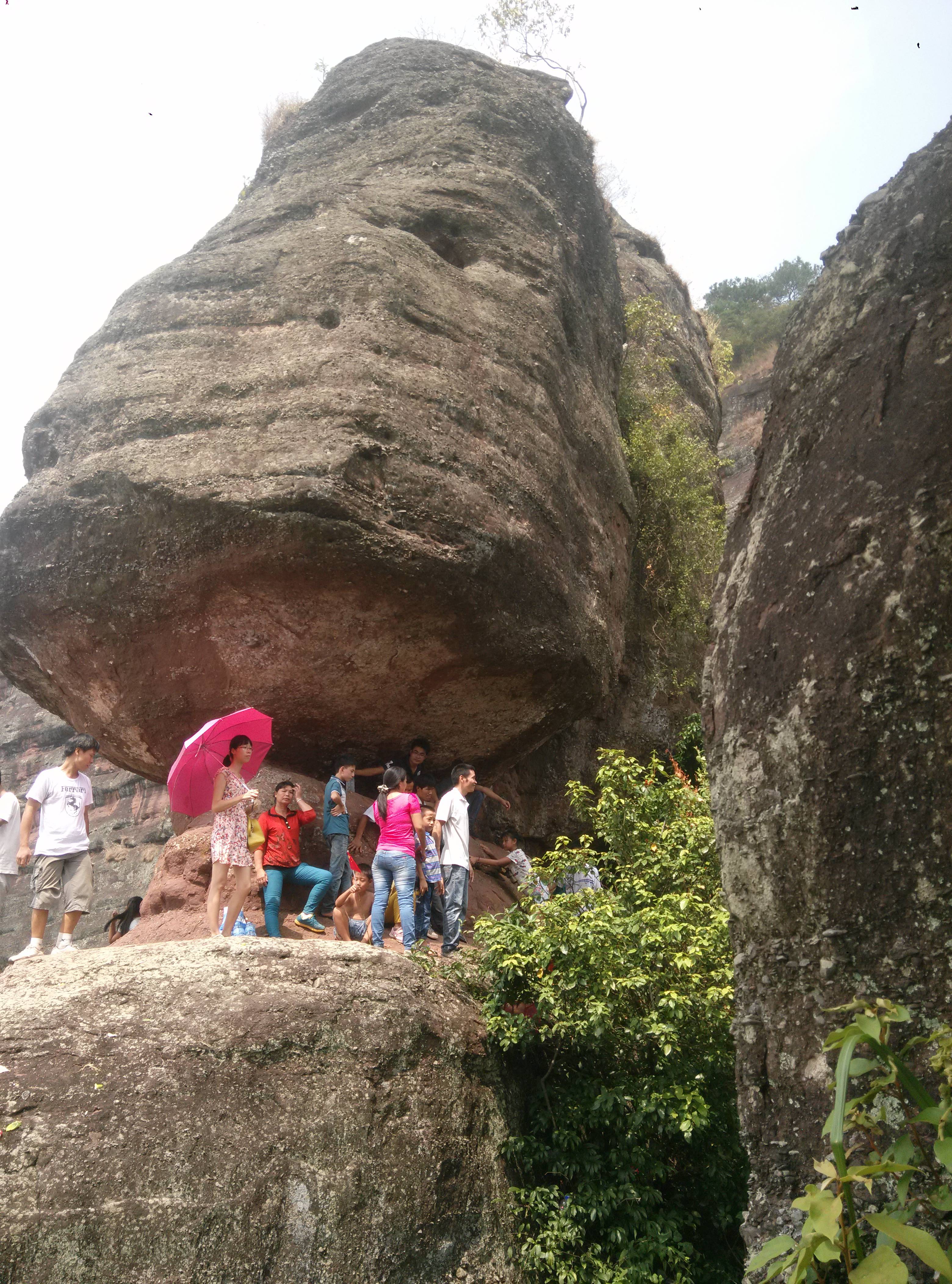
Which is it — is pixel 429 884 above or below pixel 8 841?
below

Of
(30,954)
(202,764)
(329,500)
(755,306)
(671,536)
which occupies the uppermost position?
(755,306)

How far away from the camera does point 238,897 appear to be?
687 centimetres

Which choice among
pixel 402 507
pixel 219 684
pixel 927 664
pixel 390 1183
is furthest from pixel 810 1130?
pixel 219 684

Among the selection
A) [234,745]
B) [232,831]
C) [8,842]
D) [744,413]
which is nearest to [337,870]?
[232,831]

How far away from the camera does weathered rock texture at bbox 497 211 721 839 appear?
35.1ft

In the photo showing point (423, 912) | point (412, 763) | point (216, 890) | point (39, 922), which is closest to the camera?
point (216, 890)

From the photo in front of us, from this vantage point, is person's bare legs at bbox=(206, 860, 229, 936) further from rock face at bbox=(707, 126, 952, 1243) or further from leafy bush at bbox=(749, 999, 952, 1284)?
leafy bush at bbox=(749, 999, 952, 1284)

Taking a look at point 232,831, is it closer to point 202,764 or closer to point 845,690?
point 202,764

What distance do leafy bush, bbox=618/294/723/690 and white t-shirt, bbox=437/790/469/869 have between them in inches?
202

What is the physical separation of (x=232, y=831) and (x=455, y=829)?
157 centimetres

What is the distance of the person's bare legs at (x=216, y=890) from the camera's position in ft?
22.1

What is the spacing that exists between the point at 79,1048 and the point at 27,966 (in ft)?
2.65

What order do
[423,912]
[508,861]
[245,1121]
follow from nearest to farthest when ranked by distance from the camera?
[245,1121]
[423,912]
[508,861]

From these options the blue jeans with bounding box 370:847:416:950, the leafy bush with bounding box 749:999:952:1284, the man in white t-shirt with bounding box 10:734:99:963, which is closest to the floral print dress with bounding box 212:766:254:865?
the blue jeans with bounding box 370:847:416:950
